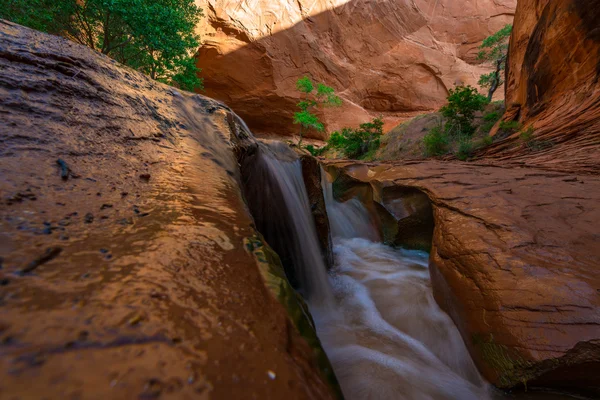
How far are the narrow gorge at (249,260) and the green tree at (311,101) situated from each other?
13568 mm

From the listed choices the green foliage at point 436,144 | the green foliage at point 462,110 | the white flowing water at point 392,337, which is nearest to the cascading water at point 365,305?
the white flowing water at point 392,337

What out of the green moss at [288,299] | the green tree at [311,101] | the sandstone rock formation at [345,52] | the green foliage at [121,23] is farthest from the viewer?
the green tree at [311,101]

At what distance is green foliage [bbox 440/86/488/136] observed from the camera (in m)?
10.4

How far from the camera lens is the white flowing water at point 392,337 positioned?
6.53 ft

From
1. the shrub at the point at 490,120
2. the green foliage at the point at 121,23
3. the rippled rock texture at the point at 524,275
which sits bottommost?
the rippled rock texture at the point at 524,275

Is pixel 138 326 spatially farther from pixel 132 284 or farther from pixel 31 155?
pixel 31 155

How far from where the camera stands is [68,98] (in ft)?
6.08

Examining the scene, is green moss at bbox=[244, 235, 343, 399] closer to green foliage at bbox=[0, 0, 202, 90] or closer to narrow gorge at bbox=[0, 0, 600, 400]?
narrow gorge at bbox=[0, 0, 600, 400]

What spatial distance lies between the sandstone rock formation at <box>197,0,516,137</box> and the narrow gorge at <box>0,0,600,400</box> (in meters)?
16.4

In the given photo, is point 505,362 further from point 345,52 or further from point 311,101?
point 345,52

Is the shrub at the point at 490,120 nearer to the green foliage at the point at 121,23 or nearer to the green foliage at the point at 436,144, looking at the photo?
the green foliage at the point at 436,144

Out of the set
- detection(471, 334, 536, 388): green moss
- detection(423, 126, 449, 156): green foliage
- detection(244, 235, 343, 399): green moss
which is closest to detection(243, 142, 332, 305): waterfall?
detection(471, 334, 536, 388): green moss

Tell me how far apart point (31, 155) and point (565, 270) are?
13.2 feet

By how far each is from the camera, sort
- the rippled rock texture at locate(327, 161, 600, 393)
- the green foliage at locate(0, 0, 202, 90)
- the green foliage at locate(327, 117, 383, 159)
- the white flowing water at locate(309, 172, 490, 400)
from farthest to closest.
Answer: the green foliage at locate(327, 117, 383, 159) → the green foliage at locate(0, 0, 202, 90) → the white flowing water at locate(309, 172, 490, 400) → the rippled rock texture at locate(327, 161, 600, 393)
